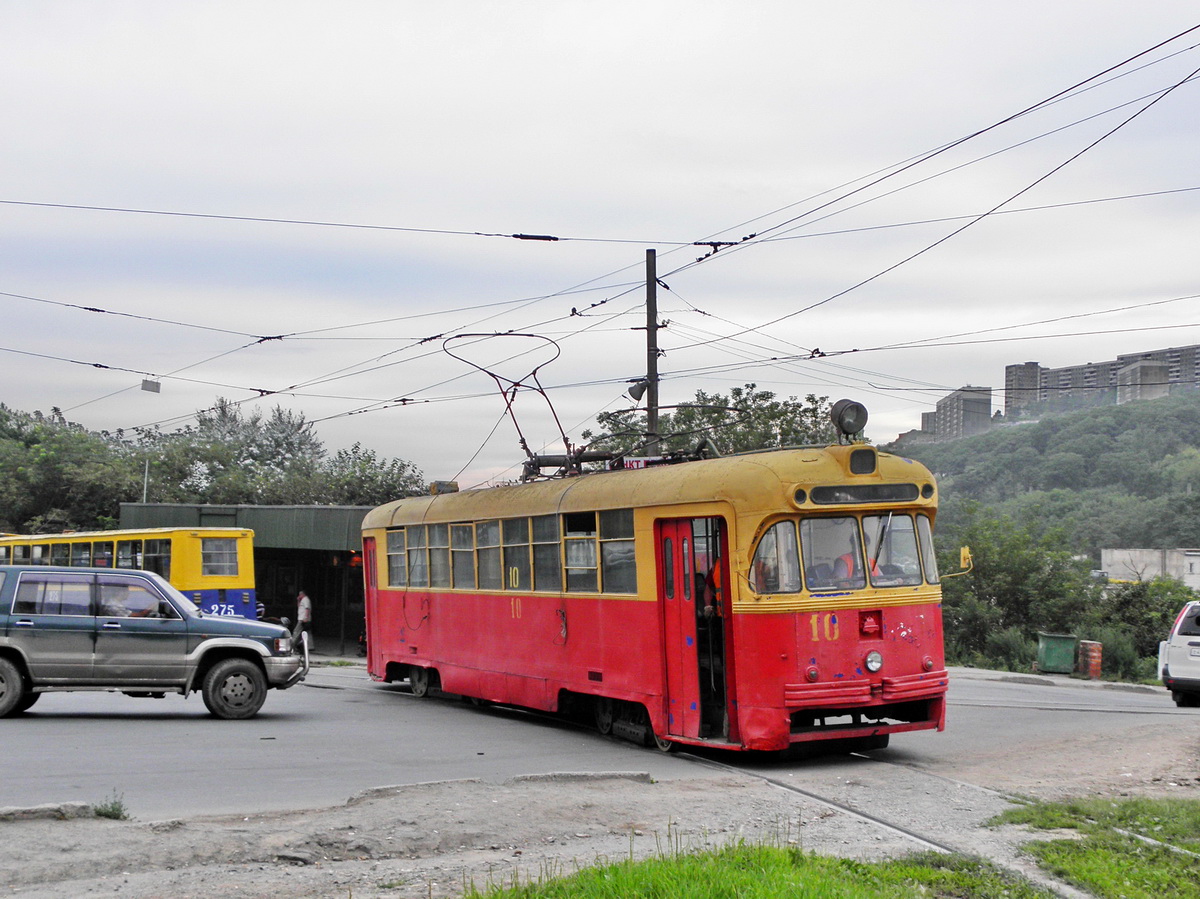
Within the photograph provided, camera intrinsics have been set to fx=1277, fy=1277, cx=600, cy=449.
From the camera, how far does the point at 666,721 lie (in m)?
12.1

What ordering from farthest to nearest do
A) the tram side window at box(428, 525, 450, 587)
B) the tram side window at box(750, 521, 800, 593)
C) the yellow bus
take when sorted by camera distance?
the yellow bus → the tram side window at box(428, 525, 450, 587) → the tram side window at box(750, 521, 800, 593)

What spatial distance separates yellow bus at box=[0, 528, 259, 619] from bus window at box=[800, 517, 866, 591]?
2167cm

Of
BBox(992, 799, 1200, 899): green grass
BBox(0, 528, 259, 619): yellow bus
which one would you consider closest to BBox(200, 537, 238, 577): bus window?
BBox(0, 528, 259, 619): yellow bus

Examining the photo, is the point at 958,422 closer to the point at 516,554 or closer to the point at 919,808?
the point at 516,554

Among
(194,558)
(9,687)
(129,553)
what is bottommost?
(9,687)

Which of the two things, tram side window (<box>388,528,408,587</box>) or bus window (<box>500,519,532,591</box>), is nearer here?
bus window (<box>500,519,532,591</box>)

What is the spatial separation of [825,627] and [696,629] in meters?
1.32

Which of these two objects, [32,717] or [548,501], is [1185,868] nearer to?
[548,501]

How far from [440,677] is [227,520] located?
20964 millimetres

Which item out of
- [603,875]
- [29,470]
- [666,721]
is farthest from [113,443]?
[603,875]

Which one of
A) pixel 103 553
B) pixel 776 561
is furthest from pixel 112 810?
pixel 103 553

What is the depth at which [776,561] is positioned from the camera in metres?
11.2

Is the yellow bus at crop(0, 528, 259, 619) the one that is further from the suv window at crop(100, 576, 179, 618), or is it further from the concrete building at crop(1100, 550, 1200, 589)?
the concrete building at crop(1100, 550, 1200, 589)

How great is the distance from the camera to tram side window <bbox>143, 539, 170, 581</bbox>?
98.8 feet
